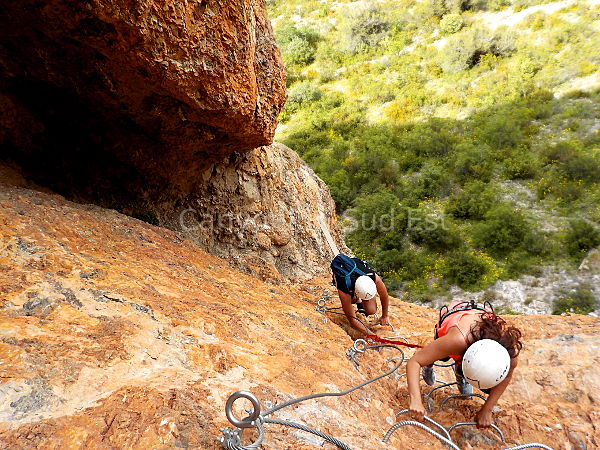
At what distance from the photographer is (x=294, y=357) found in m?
2.72

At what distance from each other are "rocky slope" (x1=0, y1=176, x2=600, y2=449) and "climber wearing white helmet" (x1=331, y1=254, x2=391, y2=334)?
0.43 metres

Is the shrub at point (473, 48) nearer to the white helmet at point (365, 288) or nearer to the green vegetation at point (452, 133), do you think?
the green vegetation at point (452, 133)

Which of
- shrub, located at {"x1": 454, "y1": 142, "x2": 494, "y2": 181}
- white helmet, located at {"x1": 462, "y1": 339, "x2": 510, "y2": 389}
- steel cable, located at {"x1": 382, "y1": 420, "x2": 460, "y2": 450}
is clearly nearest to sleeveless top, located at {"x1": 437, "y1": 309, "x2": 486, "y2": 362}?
white helmet, located at {"x1": 462, "y1": 339, "x2": 510, "y2": 389}

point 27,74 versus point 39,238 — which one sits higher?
point 27,74

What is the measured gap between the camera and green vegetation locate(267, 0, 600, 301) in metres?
12.6

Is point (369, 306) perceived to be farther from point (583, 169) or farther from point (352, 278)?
point (583, 169)

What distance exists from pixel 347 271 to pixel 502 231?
1016 centimetres

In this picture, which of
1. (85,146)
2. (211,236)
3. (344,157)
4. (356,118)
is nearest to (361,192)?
(344,157)

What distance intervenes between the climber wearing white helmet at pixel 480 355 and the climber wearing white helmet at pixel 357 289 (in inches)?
57.9

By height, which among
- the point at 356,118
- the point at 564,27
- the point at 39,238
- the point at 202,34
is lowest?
the point at 39,238

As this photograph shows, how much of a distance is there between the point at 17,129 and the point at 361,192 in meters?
14.2

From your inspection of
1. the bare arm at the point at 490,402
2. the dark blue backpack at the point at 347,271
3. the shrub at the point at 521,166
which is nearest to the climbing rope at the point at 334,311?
the dark blue backpack at the point at 347,271

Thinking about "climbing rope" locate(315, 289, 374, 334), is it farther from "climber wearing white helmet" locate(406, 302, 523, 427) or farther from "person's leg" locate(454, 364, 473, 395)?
"climber wearing white helmet" locate(406, 302, 523, 427)

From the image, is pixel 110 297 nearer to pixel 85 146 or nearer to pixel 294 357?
pixel 294 357
